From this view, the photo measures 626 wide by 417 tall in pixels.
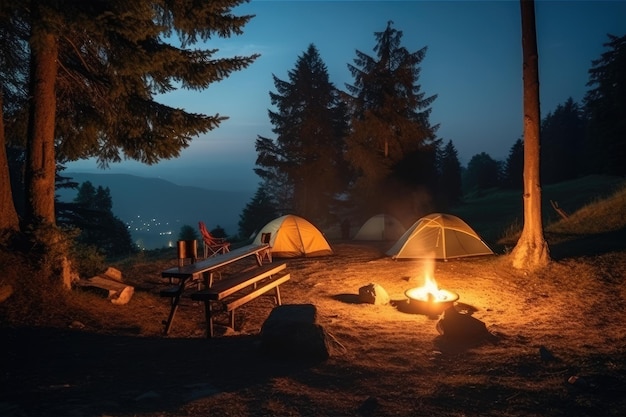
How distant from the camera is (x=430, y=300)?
806 centimetres

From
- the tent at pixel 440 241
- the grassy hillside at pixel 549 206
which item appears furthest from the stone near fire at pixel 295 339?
the grassy hillside at pixel 549 206

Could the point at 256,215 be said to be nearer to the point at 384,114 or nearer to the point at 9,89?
the point at 384,114

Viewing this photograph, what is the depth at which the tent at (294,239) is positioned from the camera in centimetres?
1553

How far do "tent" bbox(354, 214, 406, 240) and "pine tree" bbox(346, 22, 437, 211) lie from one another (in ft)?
25.3

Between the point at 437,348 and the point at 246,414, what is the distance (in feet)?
10.0

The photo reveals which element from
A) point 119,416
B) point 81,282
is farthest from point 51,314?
point 119,416

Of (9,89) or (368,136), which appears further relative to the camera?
(368,136)

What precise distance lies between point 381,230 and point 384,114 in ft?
33.6

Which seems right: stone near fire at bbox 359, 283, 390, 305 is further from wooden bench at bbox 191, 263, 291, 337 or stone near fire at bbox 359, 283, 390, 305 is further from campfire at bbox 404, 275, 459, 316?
wooden bench at bbox 191, 263, 291, 337

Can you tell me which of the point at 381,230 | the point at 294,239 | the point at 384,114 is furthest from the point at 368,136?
the point at 294,239

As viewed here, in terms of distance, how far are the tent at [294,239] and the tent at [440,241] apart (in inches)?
125

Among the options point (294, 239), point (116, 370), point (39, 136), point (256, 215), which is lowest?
point (116, 370)

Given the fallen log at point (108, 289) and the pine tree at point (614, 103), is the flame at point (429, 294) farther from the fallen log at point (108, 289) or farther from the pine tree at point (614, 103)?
the pine tree at point (614, 103)

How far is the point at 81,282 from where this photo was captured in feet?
26.8
